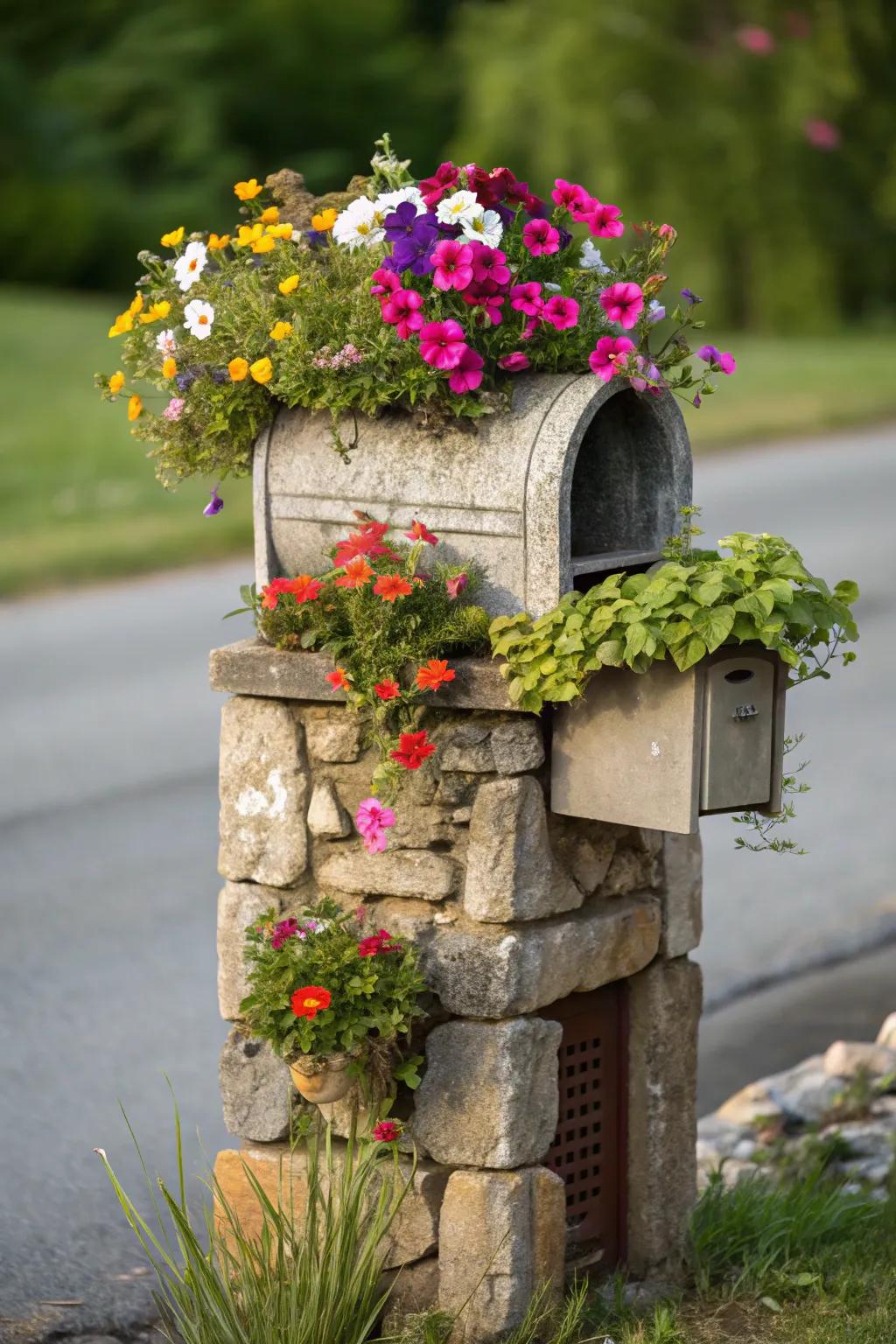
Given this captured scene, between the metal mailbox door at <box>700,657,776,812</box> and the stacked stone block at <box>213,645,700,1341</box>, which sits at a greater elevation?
the metal mailbox door at <box>700,657,776,812</box>

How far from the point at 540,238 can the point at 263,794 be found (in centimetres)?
125

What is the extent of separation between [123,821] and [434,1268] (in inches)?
153

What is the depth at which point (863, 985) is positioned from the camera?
603 centimetres

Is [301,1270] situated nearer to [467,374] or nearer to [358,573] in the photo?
[358,573]

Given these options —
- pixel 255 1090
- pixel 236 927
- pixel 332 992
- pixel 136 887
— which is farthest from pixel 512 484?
pixel 136 887

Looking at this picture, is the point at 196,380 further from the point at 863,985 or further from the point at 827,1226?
the point at 863,985

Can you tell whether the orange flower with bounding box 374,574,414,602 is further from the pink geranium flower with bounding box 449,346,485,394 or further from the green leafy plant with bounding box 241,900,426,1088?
the green leafy plant with bounding box 241,900,426,1088

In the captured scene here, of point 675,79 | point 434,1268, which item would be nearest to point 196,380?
point 434,1268

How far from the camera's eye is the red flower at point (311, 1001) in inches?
133

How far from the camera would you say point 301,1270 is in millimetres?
3391

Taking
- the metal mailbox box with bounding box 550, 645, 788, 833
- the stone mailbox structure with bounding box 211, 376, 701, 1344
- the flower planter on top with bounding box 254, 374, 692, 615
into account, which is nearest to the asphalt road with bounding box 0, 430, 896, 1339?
the stone mailbox structure with bounding box 211, 376, 701, 1344

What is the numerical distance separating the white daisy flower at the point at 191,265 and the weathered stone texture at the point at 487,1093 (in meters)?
1.59

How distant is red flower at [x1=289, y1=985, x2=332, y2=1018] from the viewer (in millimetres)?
3367

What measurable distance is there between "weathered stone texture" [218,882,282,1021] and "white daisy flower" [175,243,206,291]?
1.26 m
